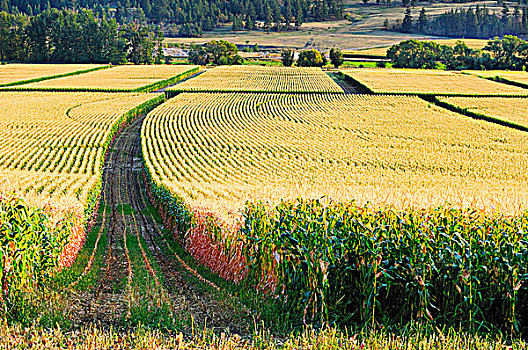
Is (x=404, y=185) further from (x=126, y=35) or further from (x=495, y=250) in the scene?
→ (x=126, y=35)

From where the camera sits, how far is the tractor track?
29.1ft

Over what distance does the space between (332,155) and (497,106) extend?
32056 millimetres

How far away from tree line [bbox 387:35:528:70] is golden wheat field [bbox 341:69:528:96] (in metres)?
31.5

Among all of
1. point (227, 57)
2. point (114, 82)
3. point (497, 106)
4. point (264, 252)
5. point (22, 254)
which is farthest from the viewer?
point (227, 57)

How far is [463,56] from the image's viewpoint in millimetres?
122062

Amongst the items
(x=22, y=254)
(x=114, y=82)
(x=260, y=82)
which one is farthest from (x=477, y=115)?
(x=114, y=82)

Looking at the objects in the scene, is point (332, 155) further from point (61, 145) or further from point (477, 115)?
point (477, 115)

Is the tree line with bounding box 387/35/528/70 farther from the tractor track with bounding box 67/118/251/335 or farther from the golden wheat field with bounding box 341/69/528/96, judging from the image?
the tractor track with bounding box 67/118/251/335

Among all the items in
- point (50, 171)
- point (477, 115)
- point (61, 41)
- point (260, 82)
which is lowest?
point (477, 115)

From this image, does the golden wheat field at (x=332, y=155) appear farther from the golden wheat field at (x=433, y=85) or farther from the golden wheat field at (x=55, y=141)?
the golden wheat field at (x=433, y=85)

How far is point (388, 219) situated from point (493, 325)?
2.44 meters

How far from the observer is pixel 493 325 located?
322 inches

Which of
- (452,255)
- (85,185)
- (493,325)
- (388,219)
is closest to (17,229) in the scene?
(388,219)

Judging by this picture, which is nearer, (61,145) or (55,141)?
(61,145)
